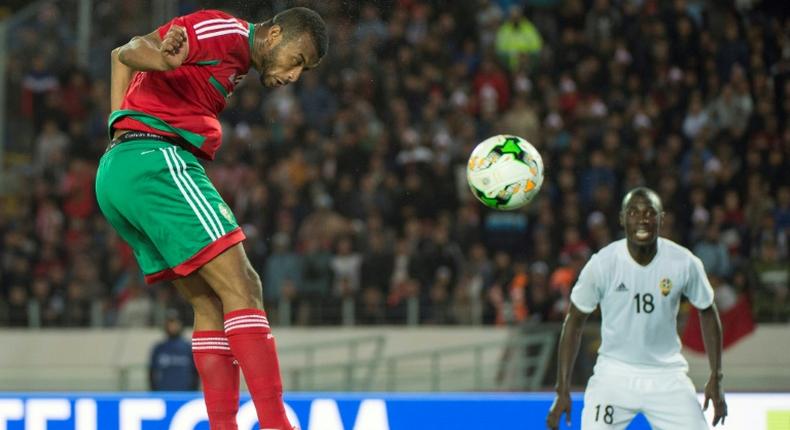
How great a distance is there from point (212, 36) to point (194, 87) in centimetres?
19

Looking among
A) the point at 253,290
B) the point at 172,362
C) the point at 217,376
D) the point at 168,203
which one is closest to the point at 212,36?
the point at 168,203

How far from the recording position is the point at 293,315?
9.95 m

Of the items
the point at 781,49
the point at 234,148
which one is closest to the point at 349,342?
the point at 234,148

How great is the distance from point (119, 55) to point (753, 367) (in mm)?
5555

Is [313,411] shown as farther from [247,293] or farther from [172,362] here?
[172,362]

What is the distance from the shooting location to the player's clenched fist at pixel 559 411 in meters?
5.31

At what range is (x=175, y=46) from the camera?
3738 mm

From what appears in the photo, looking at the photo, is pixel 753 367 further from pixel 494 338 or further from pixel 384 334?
pixel 384 334

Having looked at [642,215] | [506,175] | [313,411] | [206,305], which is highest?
[506,175]

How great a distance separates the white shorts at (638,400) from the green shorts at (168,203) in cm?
218

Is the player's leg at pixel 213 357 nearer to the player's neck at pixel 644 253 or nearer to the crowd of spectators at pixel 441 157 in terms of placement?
the player's neck at pixel 644 253

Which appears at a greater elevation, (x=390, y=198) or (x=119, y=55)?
(x=119, y=55)

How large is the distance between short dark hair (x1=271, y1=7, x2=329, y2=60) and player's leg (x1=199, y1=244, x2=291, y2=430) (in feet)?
2.22

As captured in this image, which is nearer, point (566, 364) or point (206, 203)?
point (206, 203)
